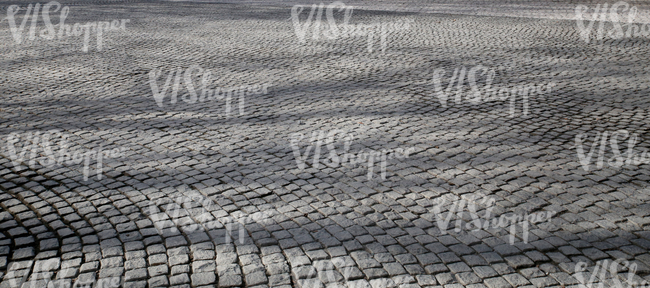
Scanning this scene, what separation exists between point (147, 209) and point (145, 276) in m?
1.07

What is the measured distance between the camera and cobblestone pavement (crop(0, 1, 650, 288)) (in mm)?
A: 4207

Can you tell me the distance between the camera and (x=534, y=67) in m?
10.2

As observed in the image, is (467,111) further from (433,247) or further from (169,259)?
(169,259)

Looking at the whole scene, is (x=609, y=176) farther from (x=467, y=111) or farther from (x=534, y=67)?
(x=534, y=67)

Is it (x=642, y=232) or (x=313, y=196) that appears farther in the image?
(x=313, y=196)

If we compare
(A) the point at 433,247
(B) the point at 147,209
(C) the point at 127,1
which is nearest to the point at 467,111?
(A) the point at 433,247

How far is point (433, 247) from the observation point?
4.41 meters

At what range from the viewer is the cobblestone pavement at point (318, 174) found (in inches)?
166

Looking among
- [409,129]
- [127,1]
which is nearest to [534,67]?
[409,129]

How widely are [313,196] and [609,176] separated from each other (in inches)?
117

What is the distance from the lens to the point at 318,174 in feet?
19.0

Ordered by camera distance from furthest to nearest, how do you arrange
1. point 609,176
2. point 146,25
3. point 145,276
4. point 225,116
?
point 146,25
point 225,116
point 609,176
point 145,276

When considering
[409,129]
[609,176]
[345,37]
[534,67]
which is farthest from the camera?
[345,37]

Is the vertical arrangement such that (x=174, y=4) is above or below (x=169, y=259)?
above
